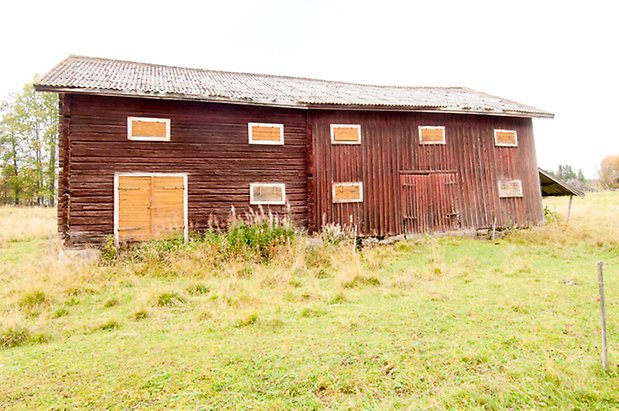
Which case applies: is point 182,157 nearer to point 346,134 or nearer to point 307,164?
point 307,164

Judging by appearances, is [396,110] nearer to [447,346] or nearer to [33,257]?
[447,346]

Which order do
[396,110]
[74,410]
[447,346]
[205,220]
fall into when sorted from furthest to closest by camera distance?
[396,110]
[205,220]
[447,346]
[74,410]

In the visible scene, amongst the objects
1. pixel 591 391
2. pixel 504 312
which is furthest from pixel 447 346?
pixel 504 312

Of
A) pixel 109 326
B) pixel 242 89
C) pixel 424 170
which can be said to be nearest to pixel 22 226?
pixel 242 89

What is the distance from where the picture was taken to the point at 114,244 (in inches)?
417

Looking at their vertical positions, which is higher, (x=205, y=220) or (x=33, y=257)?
(x=205, y=220)

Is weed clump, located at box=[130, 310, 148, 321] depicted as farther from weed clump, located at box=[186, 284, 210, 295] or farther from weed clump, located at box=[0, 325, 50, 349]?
weed clump, located at box=[186, 284, 210, 295]

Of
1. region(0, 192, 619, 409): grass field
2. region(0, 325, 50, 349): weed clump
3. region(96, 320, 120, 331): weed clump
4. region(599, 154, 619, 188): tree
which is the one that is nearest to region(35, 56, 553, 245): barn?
region(0, 192, 619, 409): grass field

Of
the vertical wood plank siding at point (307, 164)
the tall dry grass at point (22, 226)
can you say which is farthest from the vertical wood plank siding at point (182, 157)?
the tall dry grass at point (22, 226)

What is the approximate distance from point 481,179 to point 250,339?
1332cm

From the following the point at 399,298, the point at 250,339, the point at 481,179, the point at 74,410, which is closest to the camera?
the point at 74,410

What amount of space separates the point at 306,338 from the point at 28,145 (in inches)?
1285

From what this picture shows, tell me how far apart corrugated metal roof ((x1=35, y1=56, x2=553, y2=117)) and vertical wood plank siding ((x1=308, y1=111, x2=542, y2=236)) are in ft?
1.92

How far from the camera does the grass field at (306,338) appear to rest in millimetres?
3104
